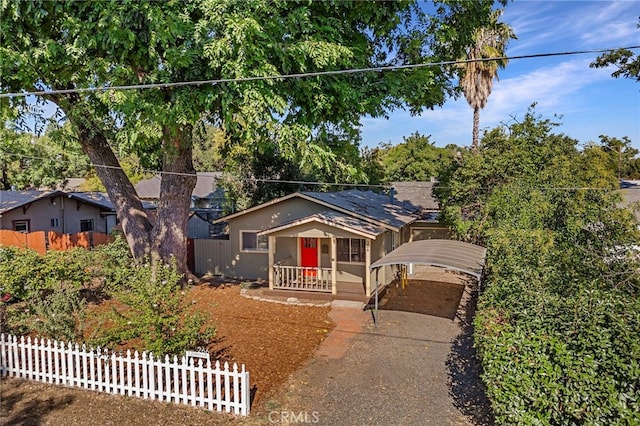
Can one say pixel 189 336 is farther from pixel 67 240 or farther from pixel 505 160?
pixel 67 240

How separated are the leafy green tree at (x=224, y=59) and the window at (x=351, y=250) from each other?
539 cm

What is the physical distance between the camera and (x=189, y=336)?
6.84 meters

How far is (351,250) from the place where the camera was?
14.9 meters

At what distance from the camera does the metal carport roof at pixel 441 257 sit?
1009cm

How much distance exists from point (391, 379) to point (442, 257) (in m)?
4.46

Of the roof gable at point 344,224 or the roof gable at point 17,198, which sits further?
the roof gable at point 17,198

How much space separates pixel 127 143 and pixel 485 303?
856cm

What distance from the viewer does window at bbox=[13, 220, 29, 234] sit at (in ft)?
70.4

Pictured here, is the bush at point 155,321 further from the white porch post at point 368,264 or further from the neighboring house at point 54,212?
the neighboring house at point 54,212

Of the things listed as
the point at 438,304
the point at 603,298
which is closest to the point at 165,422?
the point at 603,298

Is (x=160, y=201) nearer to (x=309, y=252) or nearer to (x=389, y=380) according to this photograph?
(x=309, y=252)

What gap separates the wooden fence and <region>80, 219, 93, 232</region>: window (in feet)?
17.4

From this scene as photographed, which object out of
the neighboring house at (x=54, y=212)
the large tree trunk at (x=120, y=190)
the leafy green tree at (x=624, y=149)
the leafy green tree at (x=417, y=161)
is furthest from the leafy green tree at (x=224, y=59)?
the leafy green tree at (x=624, y=149)

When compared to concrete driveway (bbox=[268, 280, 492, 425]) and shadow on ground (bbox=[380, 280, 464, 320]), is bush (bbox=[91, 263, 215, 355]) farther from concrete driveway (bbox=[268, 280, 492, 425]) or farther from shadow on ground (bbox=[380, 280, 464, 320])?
shadow on ground (bbox=[380, 280, 464, 320])
